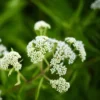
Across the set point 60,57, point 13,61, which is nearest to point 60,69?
point 60,57

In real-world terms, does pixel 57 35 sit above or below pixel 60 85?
above

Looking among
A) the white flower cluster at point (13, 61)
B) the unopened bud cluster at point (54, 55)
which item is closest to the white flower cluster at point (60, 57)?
the unopened bud cluster at point (54, 55)

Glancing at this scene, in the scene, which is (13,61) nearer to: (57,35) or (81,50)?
(81,50)

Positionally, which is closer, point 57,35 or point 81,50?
point 81,50

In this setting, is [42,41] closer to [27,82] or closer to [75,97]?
[27,82]

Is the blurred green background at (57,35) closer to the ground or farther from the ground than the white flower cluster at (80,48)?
farther from the ground

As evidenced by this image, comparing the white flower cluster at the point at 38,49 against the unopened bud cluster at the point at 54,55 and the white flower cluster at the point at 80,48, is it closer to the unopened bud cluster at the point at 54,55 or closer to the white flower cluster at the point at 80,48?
the unopened bud cluster at the point at 54,55
